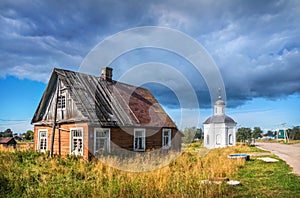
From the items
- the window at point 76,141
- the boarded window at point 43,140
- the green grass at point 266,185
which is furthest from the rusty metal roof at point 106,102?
the green grass at point 266,185

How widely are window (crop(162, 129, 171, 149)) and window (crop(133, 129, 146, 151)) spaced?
2739 mm

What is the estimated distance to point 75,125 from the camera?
676 inches

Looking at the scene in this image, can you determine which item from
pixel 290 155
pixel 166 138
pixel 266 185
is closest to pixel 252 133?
pixel 290 155

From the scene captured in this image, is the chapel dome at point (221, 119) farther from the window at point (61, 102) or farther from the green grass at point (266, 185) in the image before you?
the green grass at point (266, 185)

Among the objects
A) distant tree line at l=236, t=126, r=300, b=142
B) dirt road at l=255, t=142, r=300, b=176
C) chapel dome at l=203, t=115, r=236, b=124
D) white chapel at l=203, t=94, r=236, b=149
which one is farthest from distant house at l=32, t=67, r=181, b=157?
distant tree line at l=236, t=126, r=300, b=142

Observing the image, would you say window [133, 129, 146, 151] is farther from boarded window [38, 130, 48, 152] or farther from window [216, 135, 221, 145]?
window [216, 135, 221, 145]

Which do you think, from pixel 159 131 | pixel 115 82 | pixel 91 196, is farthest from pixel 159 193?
pixel 115 82

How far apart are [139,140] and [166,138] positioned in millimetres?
3767

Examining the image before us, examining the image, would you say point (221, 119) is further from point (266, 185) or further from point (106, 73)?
point (266, 185)

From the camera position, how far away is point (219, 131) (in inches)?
1775

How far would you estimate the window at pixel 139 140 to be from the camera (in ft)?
63.7

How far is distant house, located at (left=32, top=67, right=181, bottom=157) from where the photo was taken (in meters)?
16.9

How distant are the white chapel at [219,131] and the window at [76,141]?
3204 centimetres

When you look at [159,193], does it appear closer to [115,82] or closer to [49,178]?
[49,178]
